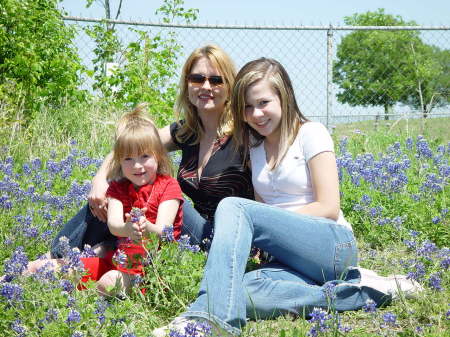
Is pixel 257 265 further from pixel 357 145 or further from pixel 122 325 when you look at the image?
pixel 357 145

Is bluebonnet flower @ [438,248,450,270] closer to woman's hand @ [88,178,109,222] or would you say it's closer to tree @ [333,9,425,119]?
woman's hand @ [88,178,109,222]

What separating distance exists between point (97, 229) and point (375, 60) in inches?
871

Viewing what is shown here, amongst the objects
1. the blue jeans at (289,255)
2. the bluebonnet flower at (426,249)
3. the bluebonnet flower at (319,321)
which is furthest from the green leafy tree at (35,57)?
the bluebonnet flower at (319,321)

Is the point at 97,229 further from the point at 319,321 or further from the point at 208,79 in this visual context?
the point at 319,321

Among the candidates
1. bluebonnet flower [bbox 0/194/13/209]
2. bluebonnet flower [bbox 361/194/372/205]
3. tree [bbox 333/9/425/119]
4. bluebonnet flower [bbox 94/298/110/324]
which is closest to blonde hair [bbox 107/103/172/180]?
bluebonnet flower [bbox 0/194/13/209]

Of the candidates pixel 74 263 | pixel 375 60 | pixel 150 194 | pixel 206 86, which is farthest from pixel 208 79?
pixel 375 60

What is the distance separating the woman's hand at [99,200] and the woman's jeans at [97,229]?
0.23 feet

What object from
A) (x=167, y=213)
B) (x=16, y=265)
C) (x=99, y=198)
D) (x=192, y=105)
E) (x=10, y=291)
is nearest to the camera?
(x=10, y=291)

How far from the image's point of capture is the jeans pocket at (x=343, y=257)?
3.03 metres

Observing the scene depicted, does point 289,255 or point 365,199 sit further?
point 365,199

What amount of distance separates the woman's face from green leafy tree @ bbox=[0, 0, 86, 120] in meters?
3.98

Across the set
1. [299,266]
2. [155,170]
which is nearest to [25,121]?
[155,170]

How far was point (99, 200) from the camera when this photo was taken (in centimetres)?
347

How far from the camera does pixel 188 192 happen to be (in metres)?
3.81
